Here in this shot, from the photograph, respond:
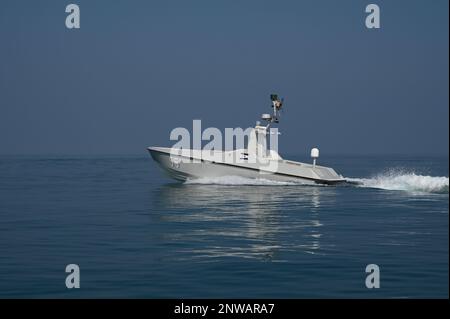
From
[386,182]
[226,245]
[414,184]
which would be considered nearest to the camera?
[226,245]

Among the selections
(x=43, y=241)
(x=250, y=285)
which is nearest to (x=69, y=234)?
(x=43, y=241)

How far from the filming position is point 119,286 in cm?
1633

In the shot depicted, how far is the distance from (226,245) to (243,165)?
26080mm

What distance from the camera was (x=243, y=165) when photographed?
48.4 m

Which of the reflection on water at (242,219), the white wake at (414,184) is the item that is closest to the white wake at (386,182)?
the white wake at (414,184)

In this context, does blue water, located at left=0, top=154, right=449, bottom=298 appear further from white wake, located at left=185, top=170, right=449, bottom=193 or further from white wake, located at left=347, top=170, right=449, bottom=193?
white wake, located at left=185, top=170, right=449, bottom=193

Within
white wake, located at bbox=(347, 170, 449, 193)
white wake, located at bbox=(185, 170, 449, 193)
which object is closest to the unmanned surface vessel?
white wake, located at bbox=(185, 170, 449, 193)

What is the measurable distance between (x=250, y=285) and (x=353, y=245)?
726 cm

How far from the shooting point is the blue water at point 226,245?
16422 mm

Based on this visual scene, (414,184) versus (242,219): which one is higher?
(414,184)

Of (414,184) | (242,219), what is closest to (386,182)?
(414,184)

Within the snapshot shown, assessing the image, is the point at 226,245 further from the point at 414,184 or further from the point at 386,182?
the point at 386,182

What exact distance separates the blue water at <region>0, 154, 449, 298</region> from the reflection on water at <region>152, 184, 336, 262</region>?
63mm

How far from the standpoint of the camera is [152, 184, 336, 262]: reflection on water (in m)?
21.8
